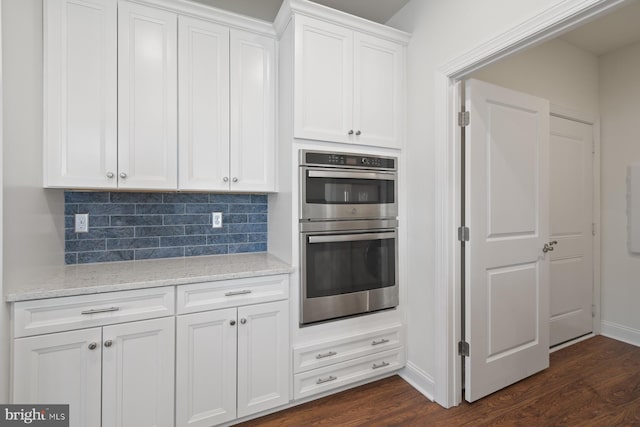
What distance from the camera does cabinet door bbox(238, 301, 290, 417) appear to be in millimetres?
1695

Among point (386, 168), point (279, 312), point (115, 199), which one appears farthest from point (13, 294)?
point (386, 168)

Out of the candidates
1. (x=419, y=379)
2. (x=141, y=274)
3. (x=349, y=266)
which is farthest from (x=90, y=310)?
(x=419, y=379)

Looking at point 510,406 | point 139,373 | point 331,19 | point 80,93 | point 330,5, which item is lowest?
point 510,406

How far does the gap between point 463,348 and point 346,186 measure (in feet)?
4.37

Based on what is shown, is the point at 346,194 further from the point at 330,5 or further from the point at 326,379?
the point at 330,5

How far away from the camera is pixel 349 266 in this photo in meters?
1.99

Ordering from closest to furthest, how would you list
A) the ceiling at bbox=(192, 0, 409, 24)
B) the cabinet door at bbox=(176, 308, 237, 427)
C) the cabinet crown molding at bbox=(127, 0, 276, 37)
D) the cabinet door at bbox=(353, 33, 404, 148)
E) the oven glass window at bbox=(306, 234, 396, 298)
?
the cabinet door at bbox=(176, 308, 237, 427), the cabinet crown molding at bbox=(127, 0, 276, 37), the oven glass window at bbox=(306, 234, 396, 298), the cabinet door at bbox=(353, 33, 404, 148), the ceiling at bbox=(192, 0, 409, 24)

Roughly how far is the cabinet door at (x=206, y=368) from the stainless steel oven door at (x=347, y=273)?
469 mm

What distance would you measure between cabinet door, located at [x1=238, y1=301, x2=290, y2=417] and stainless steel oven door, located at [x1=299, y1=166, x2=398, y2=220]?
0.64m

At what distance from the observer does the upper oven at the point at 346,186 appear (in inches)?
73.5

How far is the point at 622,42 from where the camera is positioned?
108 inches

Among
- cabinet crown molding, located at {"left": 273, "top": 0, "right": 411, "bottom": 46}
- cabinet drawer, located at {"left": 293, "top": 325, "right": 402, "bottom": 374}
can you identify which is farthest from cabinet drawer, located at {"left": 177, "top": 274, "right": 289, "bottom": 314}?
cabinet crown molding, located at {"left": 273, "top": 0, "right": 411, "bottom": 46}

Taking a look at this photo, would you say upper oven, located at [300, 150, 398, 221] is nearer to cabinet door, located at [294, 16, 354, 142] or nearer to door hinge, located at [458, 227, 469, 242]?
cabinet door, located at [294, 16, 354, 142]

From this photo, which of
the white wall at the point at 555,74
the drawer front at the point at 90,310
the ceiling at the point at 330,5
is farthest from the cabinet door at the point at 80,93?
the white wall at the point at 555,74
